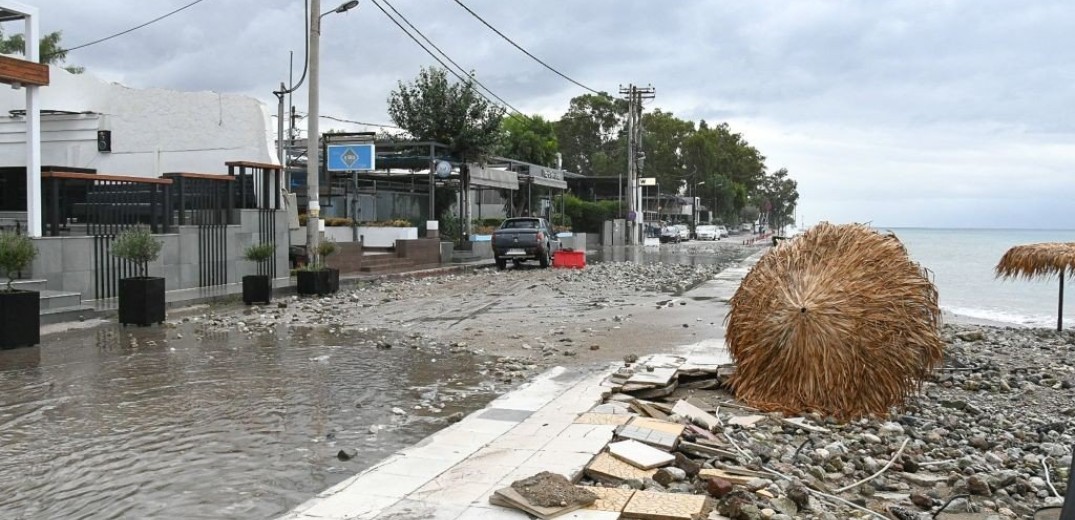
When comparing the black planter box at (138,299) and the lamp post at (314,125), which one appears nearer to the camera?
A: the black planter box at (138,299)

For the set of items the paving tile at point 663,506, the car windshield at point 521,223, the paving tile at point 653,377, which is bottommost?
the paving tile at point 663,506

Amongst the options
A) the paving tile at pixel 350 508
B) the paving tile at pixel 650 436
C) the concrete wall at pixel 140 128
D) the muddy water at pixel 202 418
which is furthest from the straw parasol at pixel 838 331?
the concrete wall at pixel 140 128

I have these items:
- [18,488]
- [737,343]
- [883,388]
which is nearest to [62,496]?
[18,488]

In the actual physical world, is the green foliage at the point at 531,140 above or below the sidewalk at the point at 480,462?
above

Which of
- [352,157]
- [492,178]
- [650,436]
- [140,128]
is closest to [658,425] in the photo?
[650,436]

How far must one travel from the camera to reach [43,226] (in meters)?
14.9

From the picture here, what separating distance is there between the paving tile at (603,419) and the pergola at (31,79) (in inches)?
455

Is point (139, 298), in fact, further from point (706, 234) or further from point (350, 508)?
point (706, 234)

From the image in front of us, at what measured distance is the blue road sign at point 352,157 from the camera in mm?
26875

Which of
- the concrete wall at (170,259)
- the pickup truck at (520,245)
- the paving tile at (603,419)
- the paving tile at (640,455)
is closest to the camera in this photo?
the paving tile at (640,455)

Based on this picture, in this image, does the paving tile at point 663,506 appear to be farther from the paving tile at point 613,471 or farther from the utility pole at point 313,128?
the utility pole at point 313,128

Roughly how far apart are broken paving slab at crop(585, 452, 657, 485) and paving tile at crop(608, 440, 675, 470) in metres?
0.04

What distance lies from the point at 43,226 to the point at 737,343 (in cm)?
1271

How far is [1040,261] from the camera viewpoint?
14930mm
